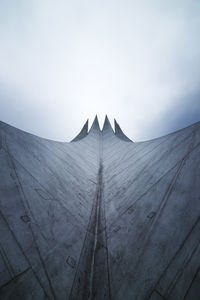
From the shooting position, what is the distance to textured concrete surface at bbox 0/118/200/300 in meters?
1.62

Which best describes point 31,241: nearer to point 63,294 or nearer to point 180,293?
point 63,294

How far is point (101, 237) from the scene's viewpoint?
3053mm

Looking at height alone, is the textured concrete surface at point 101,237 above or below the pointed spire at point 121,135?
below

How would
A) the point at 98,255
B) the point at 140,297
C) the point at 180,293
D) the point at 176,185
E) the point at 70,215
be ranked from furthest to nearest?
the point at 70,215, the point at 176,185, the point at 98,255, the point at 140,297, the point at 180,293

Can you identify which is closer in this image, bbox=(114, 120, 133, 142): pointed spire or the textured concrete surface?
the textured concrete surface

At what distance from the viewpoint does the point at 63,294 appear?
5.76ft

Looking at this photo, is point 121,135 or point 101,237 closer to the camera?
point 101,237

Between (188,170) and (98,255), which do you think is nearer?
(98,255)

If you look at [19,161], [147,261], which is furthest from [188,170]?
[19,161]

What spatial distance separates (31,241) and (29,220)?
360 mm

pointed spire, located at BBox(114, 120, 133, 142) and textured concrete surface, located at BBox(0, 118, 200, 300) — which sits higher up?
pointed spire, located at BBox(114, 120, 133, 142)

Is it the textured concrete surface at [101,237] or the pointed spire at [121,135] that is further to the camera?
the pointed spire at [121,135]

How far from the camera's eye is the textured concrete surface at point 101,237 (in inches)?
63.6

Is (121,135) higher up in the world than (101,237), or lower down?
higher up
